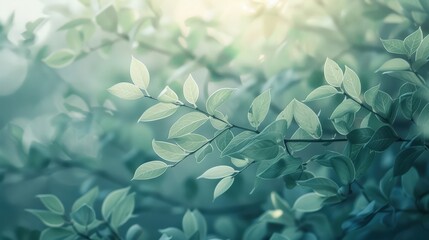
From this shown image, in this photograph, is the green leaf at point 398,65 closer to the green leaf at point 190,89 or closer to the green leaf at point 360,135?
the green leaf at point 360,135

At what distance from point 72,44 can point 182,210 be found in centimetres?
29

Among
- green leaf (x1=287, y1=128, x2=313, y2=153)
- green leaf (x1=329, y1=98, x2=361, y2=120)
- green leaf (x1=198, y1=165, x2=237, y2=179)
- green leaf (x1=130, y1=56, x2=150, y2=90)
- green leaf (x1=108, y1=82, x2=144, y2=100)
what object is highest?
green leaf (x1=130, y1=56, x2=150, y2=90)

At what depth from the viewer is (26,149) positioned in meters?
0.82

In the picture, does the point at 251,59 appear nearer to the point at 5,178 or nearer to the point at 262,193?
the point at 262,193

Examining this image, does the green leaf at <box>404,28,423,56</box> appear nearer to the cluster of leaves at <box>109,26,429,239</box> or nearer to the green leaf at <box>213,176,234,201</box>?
the cluster of leaves at <box>109,26,429,239</box>

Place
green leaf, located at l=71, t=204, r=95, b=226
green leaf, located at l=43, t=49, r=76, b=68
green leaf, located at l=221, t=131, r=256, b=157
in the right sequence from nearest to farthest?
green leaf, located at l=221, t=131, r=256, b=157, green leaf, located at l=71, t=204, r=95, b=226, green leaf, located at l=43, t=49, r=76, b=68

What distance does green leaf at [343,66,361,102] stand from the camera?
1.56 ft

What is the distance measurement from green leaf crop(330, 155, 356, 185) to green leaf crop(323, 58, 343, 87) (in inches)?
2.4

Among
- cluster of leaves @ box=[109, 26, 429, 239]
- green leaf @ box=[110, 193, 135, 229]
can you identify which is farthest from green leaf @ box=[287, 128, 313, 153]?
green leaf @ box=[110, 193, 135, 229]

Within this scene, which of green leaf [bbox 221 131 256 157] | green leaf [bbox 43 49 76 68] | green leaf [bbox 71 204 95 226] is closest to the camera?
green leaf [bbox 221 131 256 157]

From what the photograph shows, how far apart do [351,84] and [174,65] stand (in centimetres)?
36

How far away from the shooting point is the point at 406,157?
0.47 metres

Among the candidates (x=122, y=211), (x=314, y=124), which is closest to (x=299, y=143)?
(x=314, y=124)

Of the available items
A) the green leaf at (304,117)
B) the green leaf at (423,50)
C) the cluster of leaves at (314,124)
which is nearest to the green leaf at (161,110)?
the cluster of leaves at (314,124)
